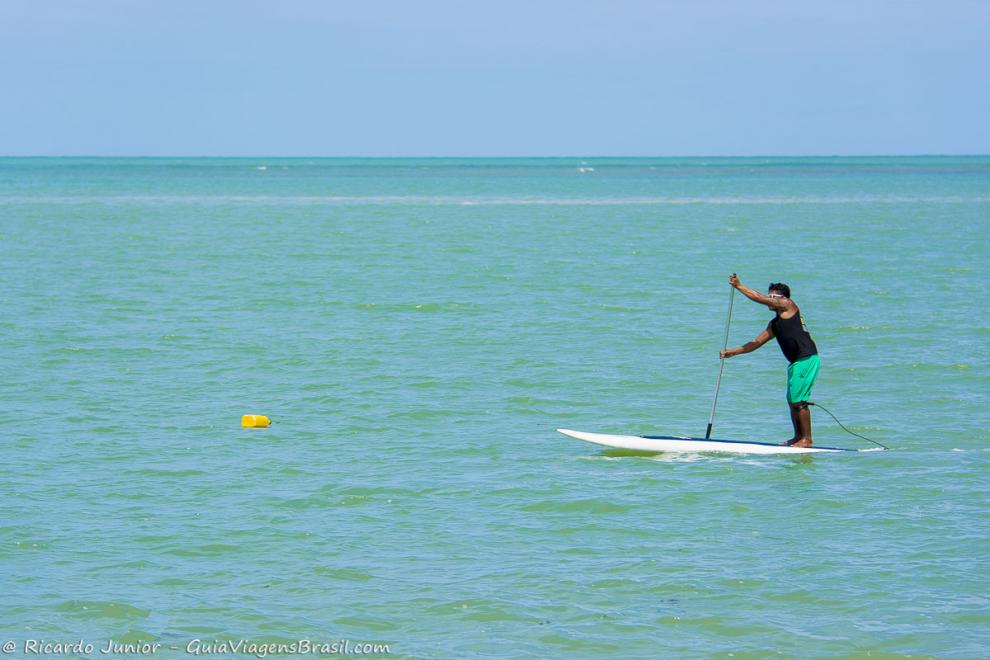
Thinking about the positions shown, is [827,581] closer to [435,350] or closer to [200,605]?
[200,605]

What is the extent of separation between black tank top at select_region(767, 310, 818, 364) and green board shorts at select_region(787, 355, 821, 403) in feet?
0.28

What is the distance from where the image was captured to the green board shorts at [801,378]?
53.4 feet

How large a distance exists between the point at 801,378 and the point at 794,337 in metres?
0.50

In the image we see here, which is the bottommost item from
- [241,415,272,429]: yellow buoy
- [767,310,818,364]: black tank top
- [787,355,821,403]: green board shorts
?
[241,415,272,429]: yellow buoy

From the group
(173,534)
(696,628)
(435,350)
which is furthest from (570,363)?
(696,628)

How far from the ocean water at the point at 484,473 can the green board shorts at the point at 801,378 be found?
0.92 meters

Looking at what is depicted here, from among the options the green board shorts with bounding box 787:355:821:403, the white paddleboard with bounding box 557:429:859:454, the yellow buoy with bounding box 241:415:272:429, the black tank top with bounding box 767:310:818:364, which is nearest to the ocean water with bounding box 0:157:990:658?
the white paddleboard with bounding box 557:429:859:454

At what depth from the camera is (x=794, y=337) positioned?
1638cm

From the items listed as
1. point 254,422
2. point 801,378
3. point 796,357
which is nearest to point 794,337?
point 796,357

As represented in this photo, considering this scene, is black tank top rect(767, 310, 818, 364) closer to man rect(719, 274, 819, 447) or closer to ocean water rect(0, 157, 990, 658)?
man rect(719, 274, 819, 447)

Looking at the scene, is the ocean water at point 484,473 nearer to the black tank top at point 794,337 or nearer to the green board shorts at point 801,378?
the green board shorts at point 801,378

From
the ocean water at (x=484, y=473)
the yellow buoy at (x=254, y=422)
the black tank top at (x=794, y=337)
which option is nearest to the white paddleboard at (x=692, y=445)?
the ocean water at (x=484, y=473)

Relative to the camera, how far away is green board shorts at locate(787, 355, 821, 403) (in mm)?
16266

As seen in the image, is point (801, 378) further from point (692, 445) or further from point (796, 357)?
point (692, 445)
